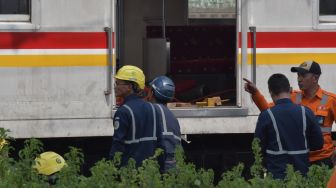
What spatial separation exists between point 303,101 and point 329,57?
50.9 inches

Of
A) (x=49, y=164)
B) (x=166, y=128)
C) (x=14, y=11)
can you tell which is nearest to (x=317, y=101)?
(x=166, y=128)

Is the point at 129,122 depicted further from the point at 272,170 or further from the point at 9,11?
the point at 9,11

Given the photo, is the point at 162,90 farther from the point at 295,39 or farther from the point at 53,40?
the point at 295,39

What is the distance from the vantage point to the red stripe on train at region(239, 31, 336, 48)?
702 cm

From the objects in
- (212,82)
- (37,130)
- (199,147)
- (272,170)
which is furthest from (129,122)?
(212,82)

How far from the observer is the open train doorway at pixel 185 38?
28.0 ft

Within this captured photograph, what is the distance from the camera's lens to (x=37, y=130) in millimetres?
6680

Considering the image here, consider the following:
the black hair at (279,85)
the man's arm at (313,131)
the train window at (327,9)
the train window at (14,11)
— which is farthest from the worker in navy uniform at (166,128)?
the train window at (327,9)

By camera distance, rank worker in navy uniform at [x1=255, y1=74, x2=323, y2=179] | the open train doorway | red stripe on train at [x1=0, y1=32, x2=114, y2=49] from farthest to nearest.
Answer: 1. the open train doorway
2. red stripe on train at [x1=0, y1=32, x2=114, y2=49]
3. worker in navy uniform at [x1=255, y1=74, x2=323, y2=179]

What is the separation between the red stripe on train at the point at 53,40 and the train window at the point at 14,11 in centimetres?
14

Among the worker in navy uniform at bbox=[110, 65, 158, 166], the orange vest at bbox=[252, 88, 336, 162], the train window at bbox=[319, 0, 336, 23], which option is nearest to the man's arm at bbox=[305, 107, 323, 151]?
the orange vest at bbox=[252, 88, 336, 162]

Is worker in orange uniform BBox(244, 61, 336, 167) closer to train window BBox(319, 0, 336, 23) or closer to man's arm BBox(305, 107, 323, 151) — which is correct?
man's arm BBox(305, 107, 323, 151)

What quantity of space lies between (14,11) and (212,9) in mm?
2199

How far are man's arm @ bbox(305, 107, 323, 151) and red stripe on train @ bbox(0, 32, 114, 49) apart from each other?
6.71 ft
